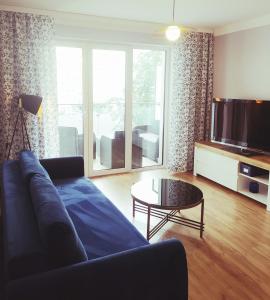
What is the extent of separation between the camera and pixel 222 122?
4.74 metres

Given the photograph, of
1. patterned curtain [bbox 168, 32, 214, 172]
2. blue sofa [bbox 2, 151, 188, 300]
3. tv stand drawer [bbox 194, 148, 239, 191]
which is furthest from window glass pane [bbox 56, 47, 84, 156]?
blue sofa [bbox 2, 151, 188, 300]

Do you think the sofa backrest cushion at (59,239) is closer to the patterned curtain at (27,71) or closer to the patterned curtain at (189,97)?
the patterned curtain at (27,71)

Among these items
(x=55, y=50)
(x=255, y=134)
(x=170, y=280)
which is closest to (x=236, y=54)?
(x=255, y=134)

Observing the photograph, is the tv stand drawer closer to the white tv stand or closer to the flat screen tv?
the white tv stand

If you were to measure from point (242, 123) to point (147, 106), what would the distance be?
1627mm

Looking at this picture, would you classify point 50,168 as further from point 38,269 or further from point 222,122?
point 222,122

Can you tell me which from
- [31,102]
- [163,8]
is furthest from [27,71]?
[163,8]

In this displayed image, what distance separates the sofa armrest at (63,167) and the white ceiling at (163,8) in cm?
188

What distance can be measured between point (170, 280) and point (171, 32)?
219 cm

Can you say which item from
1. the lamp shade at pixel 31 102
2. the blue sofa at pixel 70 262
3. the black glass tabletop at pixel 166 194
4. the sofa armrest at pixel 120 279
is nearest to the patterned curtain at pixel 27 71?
the lamp shade at pixel 31 102

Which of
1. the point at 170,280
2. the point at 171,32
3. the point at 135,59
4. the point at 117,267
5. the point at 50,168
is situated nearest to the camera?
the point at 117,267

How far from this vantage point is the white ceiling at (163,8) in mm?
3664

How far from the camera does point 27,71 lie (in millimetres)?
4047

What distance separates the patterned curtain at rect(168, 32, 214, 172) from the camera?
500 cm
